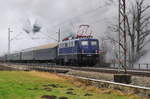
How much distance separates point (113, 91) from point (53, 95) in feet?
11.1

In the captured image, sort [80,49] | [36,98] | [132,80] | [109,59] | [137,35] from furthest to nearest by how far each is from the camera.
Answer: [109,59]
[137,35]
[80,49]
[132,80]
[36,98]

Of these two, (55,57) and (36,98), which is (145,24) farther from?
(36,98)

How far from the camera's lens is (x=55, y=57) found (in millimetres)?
50188

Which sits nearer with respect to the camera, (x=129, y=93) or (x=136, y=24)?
(x=129, y=93)

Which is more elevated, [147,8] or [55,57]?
[147,8]

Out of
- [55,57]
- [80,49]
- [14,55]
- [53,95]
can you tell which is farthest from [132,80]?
[14,55]

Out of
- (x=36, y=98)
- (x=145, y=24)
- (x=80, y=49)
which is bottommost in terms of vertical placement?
(x=36, y=98)

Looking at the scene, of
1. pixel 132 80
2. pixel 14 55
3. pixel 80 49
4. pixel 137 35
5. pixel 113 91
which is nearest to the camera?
pixel 113 91

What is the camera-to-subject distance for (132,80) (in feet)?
64.2

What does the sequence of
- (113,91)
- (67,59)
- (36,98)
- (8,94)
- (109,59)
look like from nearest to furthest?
(36,98) → (8,94) → (113,91) → (67,59) → (109,59)

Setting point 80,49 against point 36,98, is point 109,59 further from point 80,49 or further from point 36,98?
point 36,98

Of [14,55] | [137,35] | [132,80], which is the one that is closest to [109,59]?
[137,35]

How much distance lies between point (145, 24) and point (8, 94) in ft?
128

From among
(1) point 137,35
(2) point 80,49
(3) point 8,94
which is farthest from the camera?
(1) point 137,35
